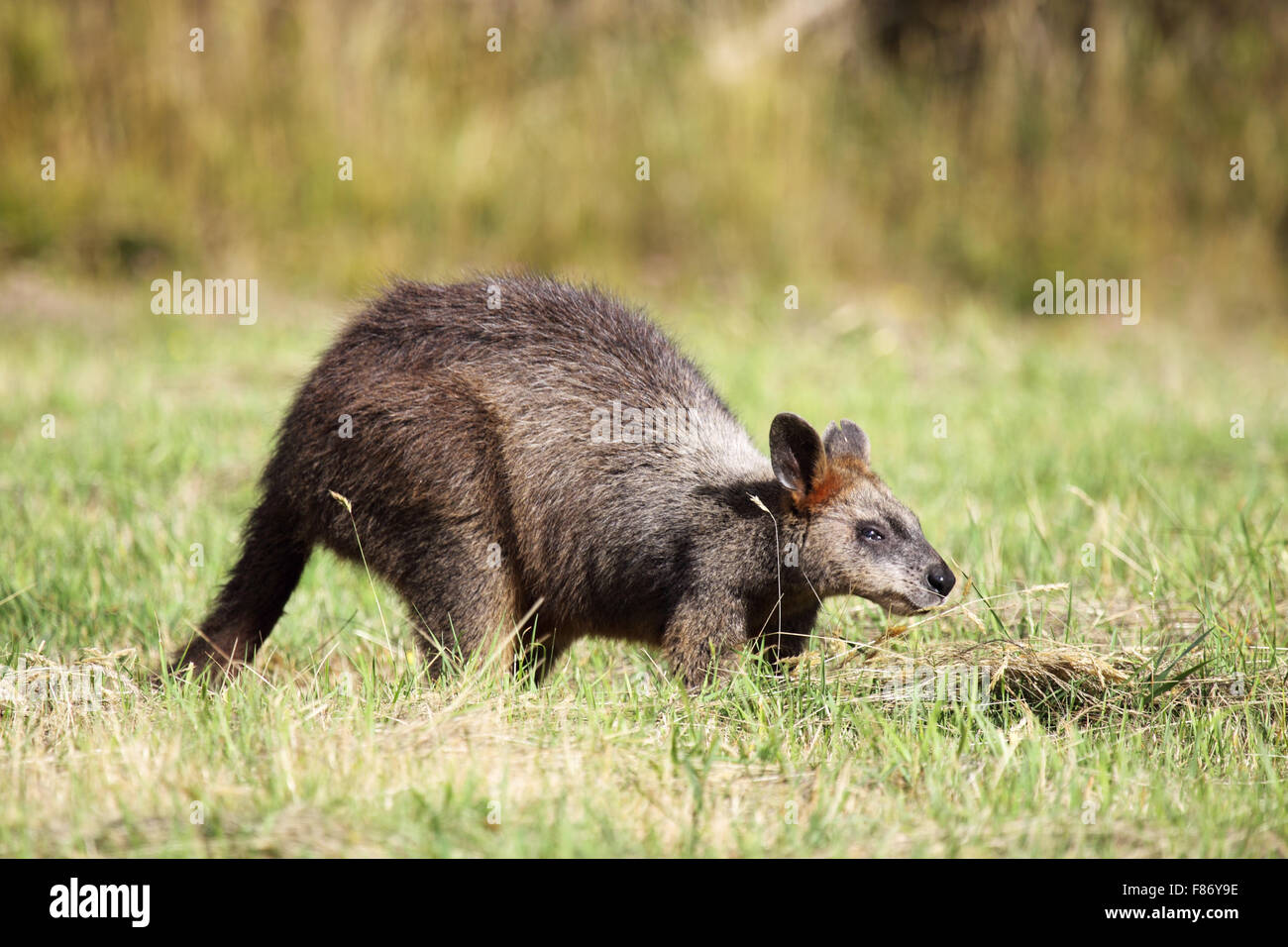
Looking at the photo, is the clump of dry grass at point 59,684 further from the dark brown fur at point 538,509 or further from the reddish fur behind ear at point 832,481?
the reddish fur behind ear at point 832,481

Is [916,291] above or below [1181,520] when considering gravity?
above

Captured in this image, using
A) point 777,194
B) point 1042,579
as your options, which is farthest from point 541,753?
point 777,194

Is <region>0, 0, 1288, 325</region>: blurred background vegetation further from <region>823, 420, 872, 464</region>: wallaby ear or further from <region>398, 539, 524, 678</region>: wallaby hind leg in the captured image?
<region>398, 539, 524, 678</region>: wallaby hind leg

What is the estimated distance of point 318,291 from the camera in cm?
989

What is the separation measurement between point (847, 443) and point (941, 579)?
61 cm

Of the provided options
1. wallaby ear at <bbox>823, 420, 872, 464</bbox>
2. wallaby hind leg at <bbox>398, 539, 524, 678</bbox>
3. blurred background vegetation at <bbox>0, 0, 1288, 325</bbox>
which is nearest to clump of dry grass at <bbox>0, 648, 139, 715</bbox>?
wallaby hind leg at <bbox>398, 539, 524, 678</bbox>

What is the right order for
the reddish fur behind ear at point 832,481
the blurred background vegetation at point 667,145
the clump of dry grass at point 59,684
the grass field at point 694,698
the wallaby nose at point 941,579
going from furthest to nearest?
the blurred background vegetation at point 667,145
the reddish fur behind ear at point 832,481
the wallaby nose at point 941,579
the clump of dry grass at point 59,684
the grass field at point 694,698

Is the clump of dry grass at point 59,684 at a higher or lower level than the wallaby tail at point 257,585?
lower

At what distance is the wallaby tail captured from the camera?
4.24 metres

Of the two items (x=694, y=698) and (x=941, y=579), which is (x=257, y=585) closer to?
(x=694, y=698)

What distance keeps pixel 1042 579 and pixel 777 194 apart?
Result: 6.59 meters

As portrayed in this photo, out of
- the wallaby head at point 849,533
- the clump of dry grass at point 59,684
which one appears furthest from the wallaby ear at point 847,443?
the clump of dry grass at point 59,684

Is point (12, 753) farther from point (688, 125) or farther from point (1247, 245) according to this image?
point (1247, 245)

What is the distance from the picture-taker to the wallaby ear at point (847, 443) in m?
4.36
